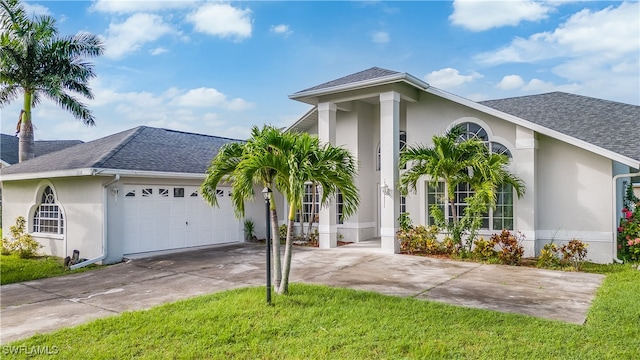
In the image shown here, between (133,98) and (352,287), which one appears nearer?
(352,287)

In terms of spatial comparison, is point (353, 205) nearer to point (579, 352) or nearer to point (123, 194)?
point (579, 352)

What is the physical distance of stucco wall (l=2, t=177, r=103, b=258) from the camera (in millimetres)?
11094

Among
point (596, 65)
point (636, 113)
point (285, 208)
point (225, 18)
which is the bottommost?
point (285, 208)

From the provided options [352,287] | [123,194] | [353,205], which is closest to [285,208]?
[123,194]

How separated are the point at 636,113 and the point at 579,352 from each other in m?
11.1

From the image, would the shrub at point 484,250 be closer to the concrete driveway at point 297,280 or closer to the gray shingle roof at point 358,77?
the concrete driveway at point 297,280

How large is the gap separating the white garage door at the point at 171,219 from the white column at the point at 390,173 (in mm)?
4431

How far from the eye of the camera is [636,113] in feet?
40.2

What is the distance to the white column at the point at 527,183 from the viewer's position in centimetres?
1091

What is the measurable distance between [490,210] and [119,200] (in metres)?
10.8

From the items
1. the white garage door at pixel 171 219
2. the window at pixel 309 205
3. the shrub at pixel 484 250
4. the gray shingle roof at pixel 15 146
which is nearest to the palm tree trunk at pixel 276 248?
the white garage door at pixel 171 219

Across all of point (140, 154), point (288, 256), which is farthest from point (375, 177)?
point (288, 256)

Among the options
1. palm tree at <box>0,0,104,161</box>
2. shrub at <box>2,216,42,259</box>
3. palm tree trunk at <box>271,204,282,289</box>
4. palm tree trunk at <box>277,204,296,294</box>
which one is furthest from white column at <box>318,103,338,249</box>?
palm tree at <box>0,0,104,161</box>

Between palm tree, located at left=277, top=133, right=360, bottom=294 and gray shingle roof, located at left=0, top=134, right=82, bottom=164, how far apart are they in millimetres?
23463
